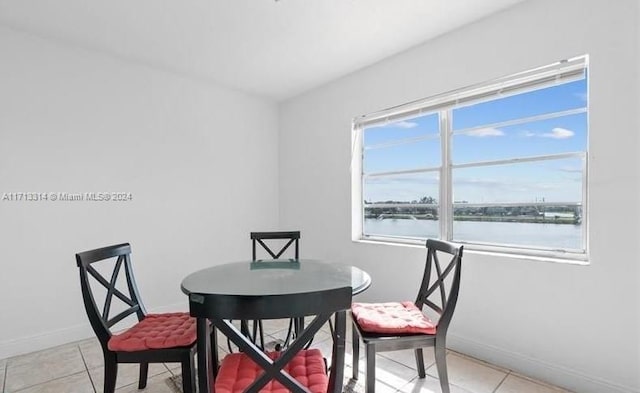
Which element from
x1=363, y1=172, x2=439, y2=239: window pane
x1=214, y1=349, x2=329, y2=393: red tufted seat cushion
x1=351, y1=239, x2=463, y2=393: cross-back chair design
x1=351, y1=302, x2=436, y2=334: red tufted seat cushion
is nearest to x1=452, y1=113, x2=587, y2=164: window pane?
x1=363, y1=172, x2=439, y2=239: window pane

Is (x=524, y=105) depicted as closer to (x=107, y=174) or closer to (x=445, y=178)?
(x=445, y=178)

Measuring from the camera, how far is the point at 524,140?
2289 mm

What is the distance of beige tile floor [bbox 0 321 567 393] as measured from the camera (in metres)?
1.98

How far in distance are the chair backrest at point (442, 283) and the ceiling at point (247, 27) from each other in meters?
1.65

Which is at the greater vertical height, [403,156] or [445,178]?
[403,156]

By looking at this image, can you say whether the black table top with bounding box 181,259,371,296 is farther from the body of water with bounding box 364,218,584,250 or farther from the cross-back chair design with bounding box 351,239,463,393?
the body of water with bounding box 364,218,584,250

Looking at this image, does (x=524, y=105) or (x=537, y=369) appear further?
(x=524, y=105)

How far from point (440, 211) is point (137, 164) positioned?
9.44ft

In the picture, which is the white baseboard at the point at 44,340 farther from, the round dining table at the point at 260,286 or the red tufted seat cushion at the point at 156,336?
the round dining table at the point at 260,286

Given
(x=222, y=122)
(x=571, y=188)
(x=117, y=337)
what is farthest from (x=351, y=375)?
(x=222, y=122)

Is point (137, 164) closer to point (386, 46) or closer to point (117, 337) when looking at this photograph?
point (117, 337)

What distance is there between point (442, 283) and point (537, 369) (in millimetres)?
876

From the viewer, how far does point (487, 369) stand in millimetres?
2193

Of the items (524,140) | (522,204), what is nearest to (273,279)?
(522,204)
